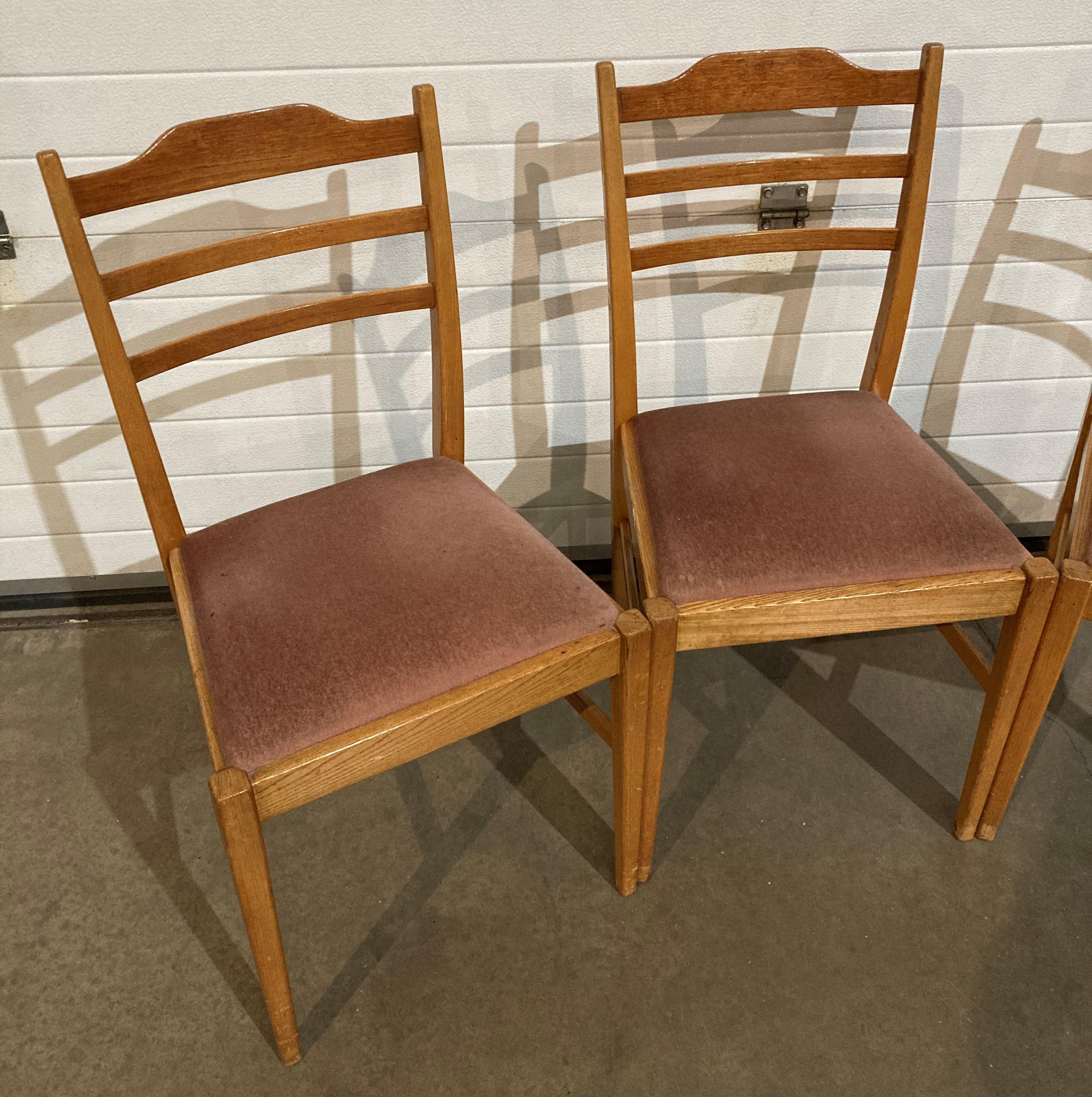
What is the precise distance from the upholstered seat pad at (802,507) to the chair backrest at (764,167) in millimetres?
155

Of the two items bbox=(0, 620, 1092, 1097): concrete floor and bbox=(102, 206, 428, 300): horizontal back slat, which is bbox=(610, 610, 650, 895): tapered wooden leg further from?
bbox=(102, 206, 428, 300): horizontal back slat

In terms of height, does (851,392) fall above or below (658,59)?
below

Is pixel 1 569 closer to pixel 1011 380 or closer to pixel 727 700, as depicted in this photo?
pixel 727 700

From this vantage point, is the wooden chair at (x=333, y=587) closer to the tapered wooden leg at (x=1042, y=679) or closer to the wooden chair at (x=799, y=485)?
the wooden chair at (x=799, y=485)

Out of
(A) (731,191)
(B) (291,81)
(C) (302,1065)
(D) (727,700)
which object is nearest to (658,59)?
(A) (731,191)

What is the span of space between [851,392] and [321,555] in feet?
2.74

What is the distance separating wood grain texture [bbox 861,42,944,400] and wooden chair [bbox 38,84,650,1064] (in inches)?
24.9

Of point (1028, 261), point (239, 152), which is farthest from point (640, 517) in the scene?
point (1028, 261)

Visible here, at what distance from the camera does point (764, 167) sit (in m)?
1.39

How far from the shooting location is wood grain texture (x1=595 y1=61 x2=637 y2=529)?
4.25ft

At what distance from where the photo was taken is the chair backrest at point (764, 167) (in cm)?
132

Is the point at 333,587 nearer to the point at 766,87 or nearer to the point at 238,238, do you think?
the point at 238,238

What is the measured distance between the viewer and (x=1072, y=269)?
→ 1.70 meters

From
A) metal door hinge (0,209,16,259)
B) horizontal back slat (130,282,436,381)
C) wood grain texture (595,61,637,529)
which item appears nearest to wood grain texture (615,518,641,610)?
wood grain texture (595,61,637,529)
